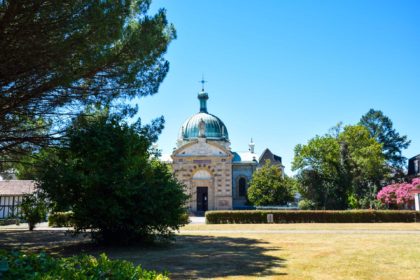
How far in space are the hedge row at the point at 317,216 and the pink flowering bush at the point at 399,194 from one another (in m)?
9.69

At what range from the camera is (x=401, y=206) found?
45.3 metres

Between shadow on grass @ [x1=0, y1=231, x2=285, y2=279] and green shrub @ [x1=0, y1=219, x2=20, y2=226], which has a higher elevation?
shadow on grass @ [x1=0, y1=231, x2=285, y2=279]

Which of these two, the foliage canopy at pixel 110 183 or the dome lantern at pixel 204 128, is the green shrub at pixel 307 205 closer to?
the dome lantern at pixel 204 128

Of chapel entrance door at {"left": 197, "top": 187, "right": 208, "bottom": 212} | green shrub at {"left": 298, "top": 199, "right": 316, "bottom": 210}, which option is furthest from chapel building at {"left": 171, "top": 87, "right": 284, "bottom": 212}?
green shrub at {"left": 298, "top": 199, "right": 316, "bottom": 210}

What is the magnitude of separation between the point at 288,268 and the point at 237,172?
43.8m

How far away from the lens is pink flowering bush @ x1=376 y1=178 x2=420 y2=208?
4066cm

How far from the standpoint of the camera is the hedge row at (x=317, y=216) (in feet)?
103

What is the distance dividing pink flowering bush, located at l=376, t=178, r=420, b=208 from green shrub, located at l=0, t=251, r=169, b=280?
137 ft

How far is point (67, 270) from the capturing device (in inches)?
196

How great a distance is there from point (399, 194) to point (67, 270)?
4276 centimetres

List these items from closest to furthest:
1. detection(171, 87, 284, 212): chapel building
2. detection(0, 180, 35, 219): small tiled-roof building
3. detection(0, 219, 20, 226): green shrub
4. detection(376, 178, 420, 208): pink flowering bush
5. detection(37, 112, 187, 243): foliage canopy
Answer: detection(37, 112, 187, 243): foliage canopy, detection(0, 219, 20, 226): green shrub, detection(0, 180, 35, 219): small tiled-roof building, detection(376, 178, 420, 208): pink flowering bush, detection(171, 87, 284, 212): chapel building

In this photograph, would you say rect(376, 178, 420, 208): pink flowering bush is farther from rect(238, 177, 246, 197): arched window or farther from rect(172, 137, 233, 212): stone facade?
rect(172, 137, 233, 212): stone facade

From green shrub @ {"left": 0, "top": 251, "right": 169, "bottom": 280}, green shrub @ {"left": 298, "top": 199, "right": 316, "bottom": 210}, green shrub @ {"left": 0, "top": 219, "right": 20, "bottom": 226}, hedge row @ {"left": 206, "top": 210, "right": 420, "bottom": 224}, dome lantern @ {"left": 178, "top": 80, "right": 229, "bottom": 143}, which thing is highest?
dome lantern @ {"left": 178, "top": 80, "right": 229, "bottom": 143}

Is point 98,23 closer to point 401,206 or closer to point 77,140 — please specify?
point 77,140
